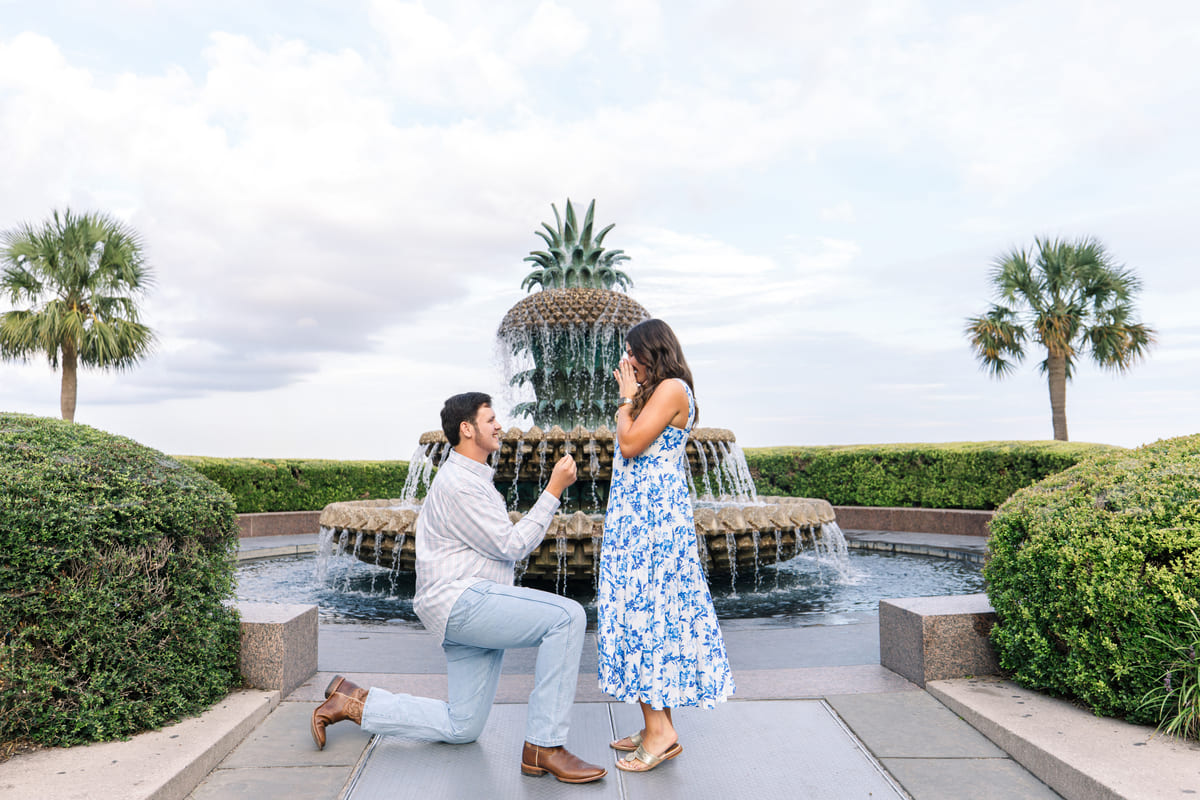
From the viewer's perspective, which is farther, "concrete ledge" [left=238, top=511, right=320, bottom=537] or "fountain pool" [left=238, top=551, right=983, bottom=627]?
"concrete ledge" [left=238, top=511, right=320, bottom=537]

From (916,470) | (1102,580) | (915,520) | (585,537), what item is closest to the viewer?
(1102,580)

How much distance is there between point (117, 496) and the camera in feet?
11.7

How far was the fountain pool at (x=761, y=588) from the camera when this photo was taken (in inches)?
267

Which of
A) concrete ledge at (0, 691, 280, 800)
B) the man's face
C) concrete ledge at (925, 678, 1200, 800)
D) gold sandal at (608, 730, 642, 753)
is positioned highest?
the man's face

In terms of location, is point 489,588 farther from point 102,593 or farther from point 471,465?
point 102,593

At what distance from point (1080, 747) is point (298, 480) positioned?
14.7 metres

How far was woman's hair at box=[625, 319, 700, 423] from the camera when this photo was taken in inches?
131

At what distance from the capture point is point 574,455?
770 cm

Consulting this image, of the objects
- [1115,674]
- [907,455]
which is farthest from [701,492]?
[1115,674]

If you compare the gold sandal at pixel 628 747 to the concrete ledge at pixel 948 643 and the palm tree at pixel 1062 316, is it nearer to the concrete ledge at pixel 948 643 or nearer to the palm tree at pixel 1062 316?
the concrete ledge at pixel 948 643

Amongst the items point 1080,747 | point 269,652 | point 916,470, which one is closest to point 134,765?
point 269,652

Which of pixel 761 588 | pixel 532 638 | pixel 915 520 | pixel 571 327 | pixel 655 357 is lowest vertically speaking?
pixel 761 588

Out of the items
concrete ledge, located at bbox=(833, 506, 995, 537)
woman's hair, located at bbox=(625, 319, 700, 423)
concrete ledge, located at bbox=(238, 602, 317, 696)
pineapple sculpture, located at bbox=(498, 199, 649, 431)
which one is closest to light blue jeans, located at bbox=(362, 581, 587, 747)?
woman's hair, located at bbox=(625, 319, 700, 423)

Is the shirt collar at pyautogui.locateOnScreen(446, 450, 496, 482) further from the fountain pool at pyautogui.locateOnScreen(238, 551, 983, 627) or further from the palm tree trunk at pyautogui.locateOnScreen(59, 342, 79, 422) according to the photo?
the palm tree trunk at pyautogui.locateOnScreen(59, 342, 79, 422)
